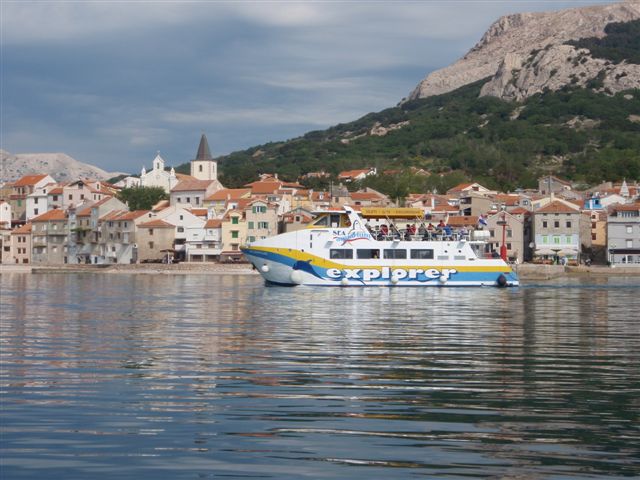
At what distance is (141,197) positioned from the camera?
10425 centimetres

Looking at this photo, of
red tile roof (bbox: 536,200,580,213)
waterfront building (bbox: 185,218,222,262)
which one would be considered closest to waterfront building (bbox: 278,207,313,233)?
waterfront building (bbox: 185,218,222,262)

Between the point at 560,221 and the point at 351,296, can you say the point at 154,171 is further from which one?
the point at 351,296

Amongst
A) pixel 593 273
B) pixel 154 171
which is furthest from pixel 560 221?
pixel 154 171

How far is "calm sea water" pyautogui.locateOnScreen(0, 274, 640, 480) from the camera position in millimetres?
9125

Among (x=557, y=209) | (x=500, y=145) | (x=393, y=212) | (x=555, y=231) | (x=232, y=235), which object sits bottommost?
(x=232, y=235)

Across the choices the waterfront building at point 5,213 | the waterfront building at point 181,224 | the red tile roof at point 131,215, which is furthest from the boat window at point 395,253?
the waterfront building at point 5,213

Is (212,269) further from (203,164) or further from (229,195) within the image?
(203,164)

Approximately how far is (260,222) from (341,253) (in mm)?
37719

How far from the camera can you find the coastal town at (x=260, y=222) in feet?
262

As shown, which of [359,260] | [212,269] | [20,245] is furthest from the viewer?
[20,245]

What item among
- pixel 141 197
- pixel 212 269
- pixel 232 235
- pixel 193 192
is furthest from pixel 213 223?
pixel 141 197

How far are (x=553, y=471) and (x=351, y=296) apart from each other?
103 ft

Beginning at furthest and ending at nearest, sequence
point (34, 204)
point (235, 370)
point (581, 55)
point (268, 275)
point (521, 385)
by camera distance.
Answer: point (581, 55) → point (34, 204) → point (268, 275) → point (235, 370) → point (521, 385)

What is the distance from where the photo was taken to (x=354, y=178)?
116938 millimetres
